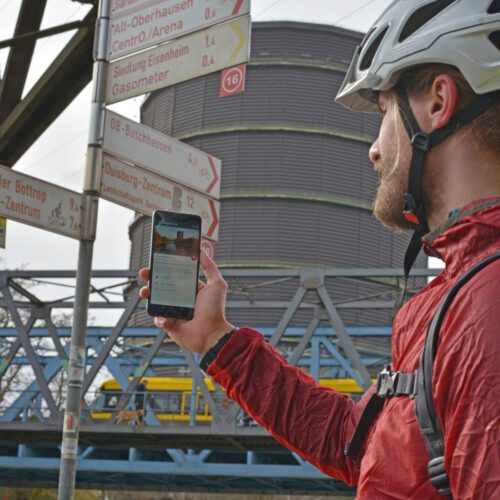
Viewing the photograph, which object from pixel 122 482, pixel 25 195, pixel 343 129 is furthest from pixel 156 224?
pixel 343 129

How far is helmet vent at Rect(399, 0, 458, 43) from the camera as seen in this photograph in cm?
204

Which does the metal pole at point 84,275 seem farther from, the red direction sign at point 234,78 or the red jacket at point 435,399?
the red jacket at point 435,399

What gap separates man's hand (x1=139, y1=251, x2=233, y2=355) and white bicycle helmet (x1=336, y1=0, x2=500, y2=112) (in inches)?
21.7

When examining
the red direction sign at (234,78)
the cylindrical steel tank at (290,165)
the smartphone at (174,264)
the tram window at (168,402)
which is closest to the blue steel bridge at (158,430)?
the tram window at (168,402)

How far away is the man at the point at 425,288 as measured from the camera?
56.7 inches

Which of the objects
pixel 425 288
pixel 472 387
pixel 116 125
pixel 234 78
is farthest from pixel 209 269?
pixel 234 78

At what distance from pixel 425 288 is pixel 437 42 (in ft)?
1.51

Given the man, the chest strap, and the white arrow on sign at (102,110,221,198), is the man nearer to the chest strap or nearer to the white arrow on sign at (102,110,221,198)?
the chest strap

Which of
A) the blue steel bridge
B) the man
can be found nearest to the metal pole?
the man

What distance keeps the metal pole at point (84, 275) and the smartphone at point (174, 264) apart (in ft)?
9.29

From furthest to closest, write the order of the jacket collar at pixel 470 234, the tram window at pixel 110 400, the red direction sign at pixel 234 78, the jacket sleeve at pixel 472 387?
the tram window at pixel 110 400 → the red direction sign at pixel 234 78 → the jacket collar at pixel 470 234 → the jacket sleeve at pixel 472 387

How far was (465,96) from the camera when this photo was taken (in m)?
1.86

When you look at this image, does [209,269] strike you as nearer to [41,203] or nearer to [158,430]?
[41,203]

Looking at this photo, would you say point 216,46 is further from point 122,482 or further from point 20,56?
point 122,482
